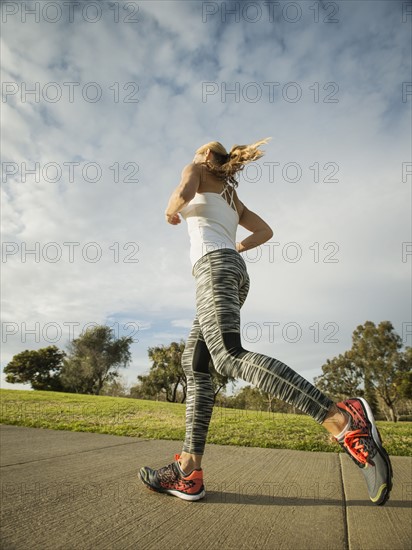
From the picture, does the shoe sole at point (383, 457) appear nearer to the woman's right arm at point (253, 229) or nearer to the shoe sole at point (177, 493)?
the shoe sole at point (177, 493)

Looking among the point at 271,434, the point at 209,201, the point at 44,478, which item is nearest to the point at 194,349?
the point at 209,201

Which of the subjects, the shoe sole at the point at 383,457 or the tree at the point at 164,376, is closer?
the shoe sole at the point at 383,457

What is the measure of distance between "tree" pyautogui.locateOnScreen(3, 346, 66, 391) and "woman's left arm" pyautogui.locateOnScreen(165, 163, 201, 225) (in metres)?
39.4

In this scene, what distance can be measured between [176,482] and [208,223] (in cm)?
138

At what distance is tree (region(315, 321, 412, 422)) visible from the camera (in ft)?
84.1

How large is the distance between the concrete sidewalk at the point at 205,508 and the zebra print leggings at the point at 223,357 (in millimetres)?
392

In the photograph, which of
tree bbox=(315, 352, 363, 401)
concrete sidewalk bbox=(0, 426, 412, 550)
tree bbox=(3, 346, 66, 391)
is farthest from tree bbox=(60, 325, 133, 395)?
concrete sidewalk bbox=(0, 426, 412, 550)

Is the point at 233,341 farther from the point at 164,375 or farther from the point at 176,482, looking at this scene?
the point at 164,375

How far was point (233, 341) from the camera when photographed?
5.71 ft

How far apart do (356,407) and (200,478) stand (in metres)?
0.90

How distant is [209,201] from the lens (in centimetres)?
207

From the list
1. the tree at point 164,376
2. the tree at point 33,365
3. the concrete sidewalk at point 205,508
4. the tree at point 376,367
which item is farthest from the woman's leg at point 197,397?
the tree at point 33,365

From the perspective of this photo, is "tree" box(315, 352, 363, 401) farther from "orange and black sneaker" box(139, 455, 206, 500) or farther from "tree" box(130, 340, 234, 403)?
"orange and black sneaker" box(139, 455, 206, 500)

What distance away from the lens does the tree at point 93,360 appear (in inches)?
1380
